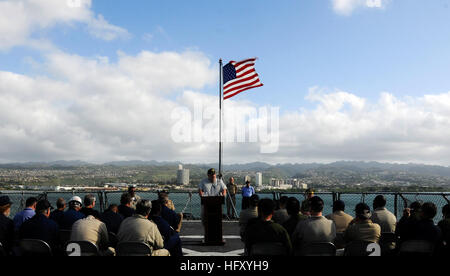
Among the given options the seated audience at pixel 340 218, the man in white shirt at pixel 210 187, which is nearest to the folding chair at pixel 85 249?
the seated audience at pixel 340 218

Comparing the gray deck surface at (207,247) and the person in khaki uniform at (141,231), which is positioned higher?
the person in khaki uniform at (141,231)

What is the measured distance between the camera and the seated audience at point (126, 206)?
722 cm

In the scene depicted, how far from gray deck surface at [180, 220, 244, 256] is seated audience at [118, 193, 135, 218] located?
1.76 metres

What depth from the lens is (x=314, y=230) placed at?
5234 mm

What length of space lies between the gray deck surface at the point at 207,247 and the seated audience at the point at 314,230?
3.28m

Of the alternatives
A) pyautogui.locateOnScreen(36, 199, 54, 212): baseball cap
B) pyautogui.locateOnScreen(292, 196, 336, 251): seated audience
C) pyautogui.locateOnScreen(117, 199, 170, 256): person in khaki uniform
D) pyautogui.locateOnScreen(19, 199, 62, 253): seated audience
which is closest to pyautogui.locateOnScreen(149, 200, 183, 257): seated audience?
pyautogui.locateOnScreen(117, 199, 170, 256): person in khaki uniform

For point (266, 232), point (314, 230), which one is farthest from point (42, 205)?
point (314, 230)

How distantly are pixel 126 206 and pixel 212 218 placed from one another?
8.64 ft

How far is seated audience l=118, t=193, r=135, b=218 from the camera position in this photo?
284 inches

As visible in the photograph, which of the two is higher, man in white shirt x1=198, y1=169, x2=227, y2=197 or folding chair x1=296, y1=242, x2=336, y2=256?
man in white shirt x1=198, y1=169, x2=227, y2=197

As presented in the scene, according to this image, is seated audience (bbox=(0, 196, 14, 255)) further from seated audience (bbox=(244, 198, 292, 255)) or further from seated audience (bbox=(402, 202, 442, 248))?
seated audience (bbox=(402, 202, 442, 248))

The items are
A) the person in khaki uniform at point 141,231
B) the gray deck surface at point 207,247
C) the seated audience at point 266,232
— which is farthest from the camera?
the gray deck surface at point 207,247

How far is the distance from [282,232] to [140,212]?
196cm

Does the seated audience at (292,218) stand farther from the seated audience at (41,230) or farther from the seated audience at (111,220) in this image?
the seated audience at (41,230)
